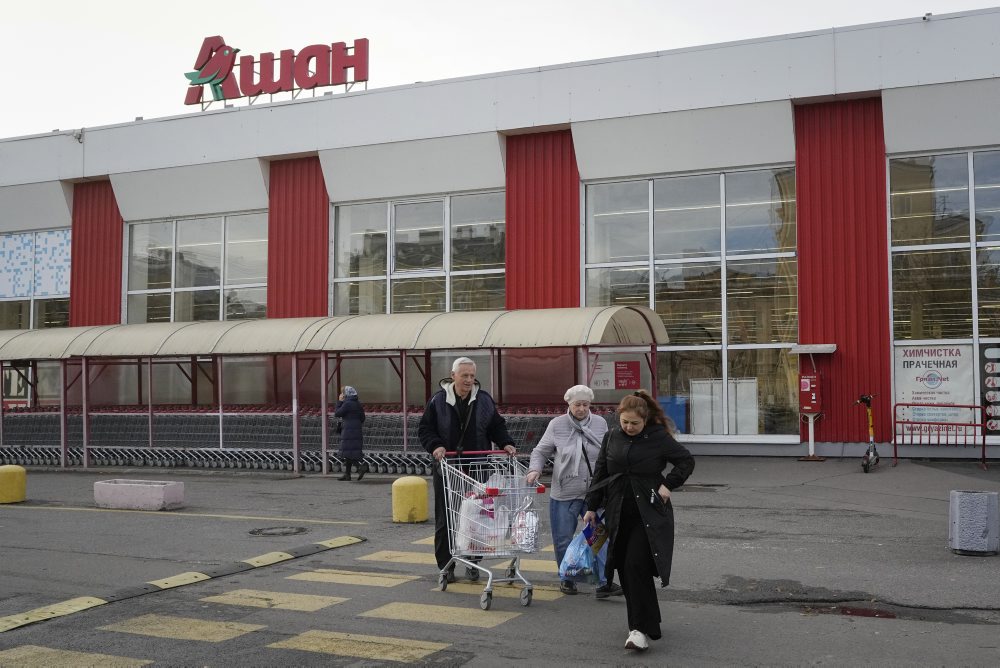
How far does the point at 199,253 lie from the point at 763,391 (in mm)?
15904

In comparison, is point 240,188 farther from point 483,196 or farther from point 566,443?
point 566,443

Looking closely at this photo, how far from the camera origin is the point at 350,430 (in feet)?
60.2

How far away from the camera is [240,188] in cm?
2659

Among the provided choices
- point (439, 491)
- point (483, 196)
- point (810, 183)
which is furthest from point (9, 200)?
point (439, 491)

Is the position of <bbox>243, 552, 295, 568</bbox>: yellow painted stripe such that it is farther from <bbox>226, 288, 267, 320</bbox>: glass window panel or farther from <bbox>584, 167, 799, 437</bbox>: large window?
<bbox>226, 288, 267, 320</bbox>: glass window panel

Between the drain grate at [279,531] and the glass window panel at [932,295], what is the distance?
13.4 metres

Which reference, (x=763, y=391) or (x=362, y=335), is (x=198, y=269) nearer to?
(x=362, y=335)

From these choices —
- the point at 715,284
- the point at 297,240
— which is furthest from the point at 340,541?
the point at 297,240

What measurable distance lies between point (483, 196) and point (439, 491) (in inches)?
642

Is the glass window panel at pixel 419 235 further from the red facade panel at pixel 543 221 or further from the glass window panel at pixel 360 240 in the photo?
the red facade panel at pixel 543 221

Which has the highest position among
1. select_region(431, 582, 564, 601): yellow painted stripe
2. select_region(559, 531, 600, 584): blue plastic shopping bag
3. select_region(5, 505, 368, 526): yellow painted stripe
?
select_region(559, 531, 600, 584): blue plastic shopping bag

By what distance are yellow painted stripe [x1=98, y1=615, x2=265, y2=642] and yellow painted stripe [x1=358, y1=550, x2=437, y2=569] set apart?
8.98 feet

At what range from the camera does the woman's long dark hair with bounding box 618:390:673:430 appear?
23.6ft

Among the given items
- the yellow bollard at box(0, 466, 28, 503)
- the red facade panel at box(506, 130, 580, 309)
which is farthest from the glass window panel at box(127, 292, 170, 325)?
the yellow bollard at box(0, 466, 28, 503)
